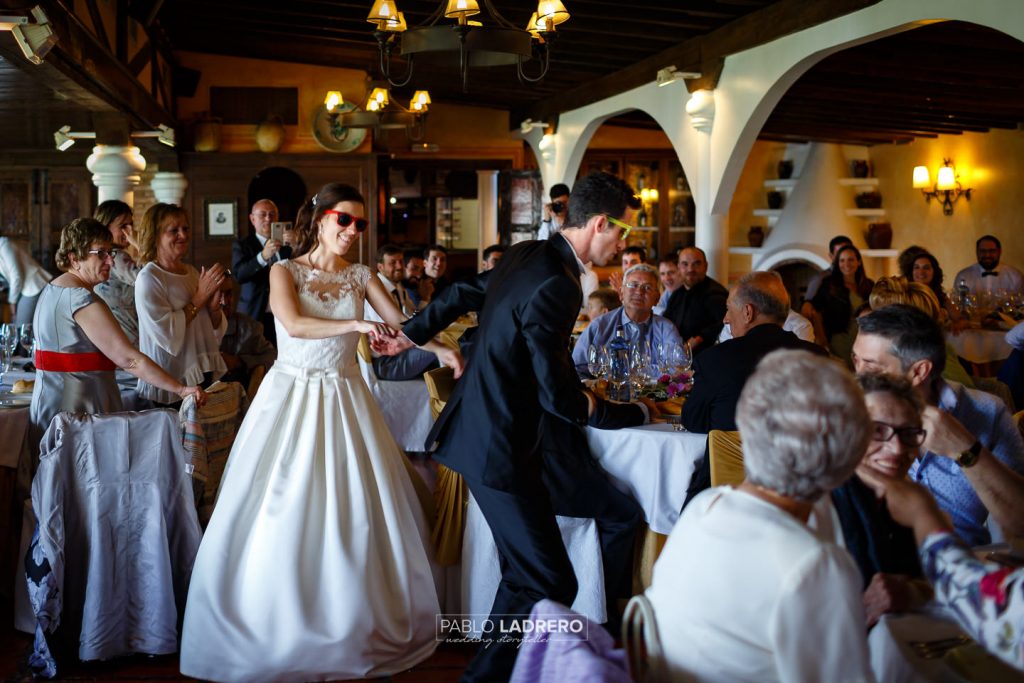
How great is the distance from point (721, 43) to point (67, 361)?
6.40 metres

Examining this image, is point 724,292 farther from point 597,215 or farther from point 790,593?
point 790,593

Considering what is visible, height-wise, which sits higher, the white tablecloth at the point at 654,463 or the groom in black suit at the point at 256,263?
the groom in black suit at the point at 256,263

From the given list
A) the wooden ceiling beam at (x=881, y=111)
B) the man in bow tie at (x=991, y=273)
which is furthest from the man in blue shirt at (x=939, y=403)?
the wooden ceiling beam at (x=881, y=111)

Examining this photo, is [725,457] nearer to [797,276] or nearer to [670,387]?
[670,387]

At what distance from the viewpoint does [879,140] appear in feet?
46.5

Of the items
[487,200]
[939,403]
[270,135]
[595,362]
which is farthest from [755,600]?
[487,200]

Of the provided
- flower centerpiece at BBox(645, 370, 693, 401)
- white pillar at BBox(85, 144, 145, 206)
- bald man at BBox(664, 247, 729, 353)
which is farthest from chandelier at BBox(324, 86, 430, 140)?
flower centerpiece at BBox(645, 370, 693, 401)

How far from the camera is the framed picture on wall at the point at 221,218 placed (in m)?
13.6

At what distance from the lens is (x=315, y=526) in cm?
353

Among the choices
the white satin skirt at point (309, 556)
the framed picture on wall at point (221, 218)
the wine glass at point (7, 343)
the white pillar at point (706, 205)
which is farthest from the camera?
the framed picture on wall at point (221, 218)

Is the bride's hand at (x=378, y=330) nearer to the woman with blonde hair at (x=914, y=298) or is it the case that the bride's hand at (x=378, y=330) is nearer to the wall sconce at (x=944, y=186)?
the woman with blonde hair at (x=914, y=298)

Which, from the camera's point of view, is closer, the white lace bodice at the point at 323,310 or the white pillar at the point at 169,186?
the white lace bodice at the point at 323,310

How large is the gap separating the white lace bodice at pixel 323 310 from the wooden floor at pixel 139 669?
1186 mm

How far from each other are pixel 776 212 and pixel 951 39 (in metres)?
7.85
